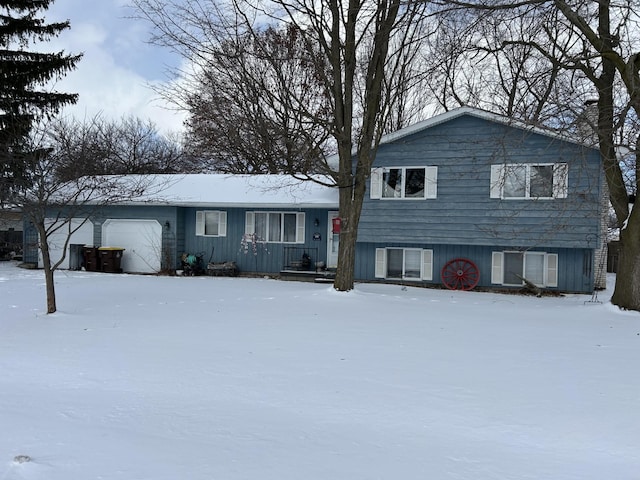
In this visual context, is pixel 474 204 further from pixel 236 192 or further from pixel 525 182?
pixel 236 192

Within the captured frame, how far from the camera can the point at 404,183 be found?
1584 centimetres

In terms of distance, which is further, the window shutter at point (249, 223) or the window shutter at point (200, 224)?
the window shutter at point (200, 224)

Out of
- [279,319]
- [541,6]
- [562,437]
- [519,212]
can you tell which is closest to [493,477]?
[562,437]

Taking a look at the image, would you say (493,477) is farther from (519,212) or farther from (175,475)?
(519,212)

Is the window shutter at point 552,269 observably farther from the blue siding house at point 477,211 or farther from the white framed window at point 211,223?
the white framed window at point 211,223

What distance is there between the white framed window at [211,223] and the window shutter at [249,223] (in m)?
0.82

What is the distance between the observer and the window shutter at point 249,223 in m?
18.4

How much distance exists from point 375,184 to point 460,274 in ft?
12.6

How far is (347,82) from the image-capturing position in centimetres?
1289

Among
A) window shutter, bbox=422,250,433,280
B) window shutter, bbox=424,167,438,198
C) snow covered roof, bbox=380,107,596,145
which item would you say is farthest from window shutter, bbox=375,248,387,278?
snow covered roof, bbox=380,107,596,145

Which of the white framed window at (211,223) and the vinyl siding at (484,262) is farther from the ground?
the white framed window at (211,223)

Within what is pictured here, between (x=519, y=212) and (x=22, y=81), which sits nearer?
(x=519, y=212)

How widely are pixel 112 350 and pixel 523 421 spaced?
475cm

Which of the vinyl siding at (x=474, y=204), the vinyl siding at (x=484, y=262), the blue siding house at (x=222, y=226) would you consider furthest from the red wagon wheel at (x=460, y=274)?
the blue siding house at (x=222, y=226)
